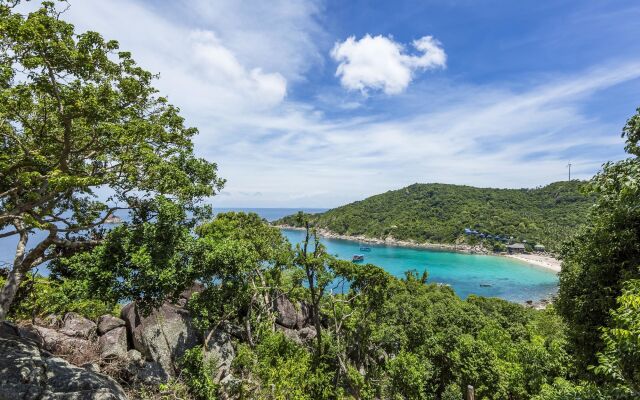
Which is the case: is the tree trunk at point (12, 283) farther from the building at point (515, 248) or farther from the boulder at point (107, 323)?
the building at point (515, 248)

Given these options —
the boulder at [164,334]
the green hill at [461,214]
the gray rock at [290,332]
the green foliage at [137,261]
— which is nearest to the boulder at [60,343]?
the boulder at [164,334]

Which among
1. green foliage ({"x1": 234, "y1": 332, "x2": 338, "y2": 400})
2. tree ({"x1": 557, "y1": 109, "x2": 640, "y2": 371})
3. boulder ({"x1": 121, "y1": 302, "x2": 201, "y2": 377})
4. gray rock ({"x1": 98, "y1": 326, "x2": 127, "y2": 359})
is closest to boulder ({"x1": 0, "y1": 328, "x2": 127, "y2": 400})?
gray rock ({"x1": 98, "y1": 326, "x2": 127, "y2": 359})

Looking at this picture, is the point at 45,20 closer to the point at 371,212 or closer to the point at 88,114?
the point at 88,114

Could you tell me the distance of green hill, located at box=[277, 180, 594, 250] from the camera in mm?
111875

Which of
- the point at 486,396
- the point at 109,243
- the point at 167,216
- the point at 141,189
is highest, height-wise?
the point at 141,189

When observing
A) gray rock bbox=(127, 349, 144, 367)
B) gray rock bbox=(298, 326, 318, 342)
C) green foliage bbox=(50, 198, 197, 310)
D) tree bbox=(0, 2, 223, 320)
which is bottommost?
gray rock bbox=(298, 326, 318, 342)

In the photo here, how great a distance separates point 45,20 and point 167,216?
559 cm

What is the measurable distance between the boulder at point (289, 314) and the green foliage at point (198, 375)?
9323mm

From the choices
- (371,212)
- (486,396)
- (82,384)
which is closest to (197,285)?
(82,384)

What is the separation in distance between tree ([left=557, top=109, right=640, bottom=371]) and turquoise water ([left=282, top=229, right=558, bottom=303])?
51353 mm

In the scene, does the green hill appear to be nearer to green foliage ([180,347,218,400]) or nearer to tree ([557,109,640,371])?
tree ([557,109,640,371])

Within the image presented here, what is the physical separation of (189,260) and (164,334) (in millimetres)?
5699

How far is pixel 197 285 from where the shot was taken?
19.7 metres

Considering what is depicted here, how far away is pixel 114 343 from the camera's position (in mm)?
14164
